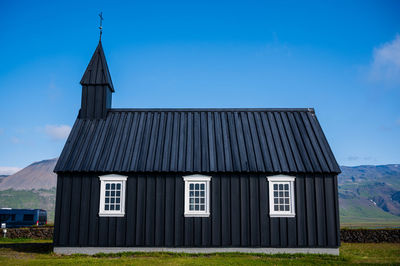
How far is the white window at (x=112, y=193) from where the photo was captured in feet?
56.5

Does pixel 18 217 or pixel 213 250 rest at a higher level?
pixel 213 250

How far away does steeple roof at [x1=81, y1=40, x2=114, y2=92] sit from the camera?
21172 millimetres

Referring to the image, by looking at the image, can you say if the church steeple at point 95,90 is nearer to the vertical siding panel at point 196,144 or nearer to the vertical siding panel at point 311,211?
the vertical siding panel at point 196,144

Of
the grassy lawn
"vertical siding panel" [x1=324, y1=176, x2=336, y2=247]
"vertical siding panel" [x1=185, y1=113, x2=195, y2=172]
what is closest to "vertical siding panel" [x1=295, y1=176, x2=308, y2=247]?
the grassy lawn

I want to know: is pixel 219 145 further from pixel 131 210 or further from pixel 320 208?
pixel 320 208

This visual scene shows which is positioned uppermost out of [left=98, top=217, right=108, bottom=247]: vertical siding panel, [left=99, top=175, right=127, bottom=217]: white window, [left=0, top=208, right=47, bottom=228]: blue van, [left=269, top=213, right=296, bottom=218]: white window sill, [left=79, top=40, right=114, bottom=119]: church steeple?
[left=79, top=40, right=114, bottom=119]: church steeple

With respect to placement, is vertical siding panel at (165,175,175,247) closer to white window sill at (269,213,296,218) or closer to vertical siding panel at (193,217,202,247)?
vertical siding panel at (193,217,202,247)

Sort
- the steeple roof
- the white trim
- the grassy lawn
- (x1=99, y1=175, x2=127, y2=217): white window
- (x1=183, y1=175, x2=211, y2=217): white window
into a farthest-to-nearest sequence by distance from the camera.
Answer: the steeple roof
(x1=99, y1=175, x2=127, y2=217): white window
(x1=183, y1=175, x2=211, y2=217): white window
the white trim
the grassy lawn

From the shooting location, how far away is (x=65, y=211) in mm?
17281

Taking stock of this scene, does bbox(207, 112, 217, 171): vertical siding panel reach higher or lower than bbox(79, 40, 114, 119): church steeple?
lower

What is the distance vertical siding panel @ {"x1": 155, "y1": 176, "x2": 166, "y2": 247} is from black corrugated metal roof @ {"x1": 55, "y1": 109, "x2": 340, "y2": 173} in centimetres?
72

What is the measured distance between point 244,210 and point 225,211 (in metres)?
0.91

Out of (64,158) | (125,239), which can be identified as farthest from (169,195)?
(64,158)

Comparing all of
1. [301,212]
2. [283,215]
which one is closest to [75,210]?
[283,215]
